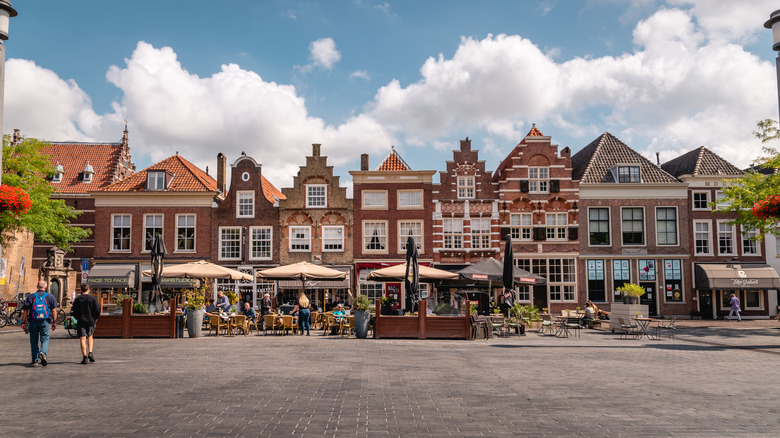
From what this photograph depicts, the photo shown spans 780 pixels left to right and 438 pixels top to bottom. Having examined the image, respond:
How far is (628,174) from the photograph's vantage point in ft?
114

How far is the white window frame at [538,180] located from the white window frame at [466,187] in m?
3.19

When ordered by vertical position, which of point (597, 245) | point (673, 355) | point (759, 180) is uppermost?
point (759, 180)

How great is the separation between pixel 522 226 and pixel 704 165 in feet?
38.2

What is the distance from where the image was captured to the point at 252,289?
110 ft

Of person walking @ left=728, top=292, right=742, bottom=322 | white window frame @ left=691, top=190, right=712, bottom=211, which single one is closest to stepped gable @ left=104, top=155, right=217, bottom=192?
white window frame @ left=691, top=190, right=712, bottom=211

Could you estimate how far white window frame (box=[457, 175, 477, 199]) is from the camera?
1334 inches

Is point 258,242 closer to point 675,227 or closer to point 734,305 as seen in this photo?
point 675,227

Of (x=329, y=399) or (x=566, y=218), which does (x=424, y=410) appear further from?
(x=566, y=218)

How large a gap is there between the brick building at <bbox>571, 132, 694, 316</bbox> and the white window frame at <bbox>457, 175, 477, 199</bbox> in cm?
608

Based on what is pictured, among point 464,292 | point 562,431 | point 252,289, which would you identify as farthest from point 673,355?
point 252,289

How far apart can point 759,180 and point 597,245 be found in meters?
9.74

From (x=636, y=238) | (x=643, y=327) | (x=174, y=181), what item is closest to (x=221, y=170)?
(x=174, y=181)

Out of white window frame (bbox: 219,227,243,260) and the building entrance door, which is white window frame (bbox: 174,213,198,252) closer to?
white window frame (bbox: 219,227,243,260)

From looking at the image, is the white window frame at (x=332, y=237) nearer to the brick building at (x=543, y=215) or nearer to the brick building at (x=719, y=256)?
the brick building at (x=543, y=215)
